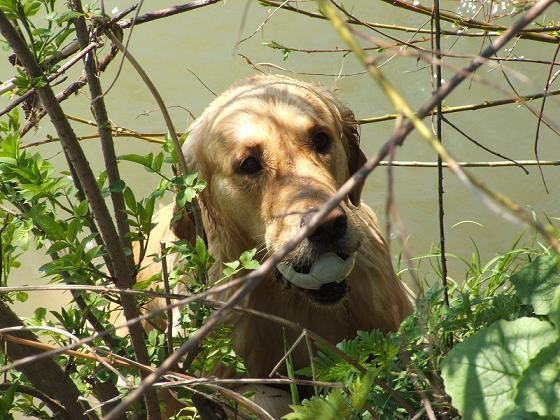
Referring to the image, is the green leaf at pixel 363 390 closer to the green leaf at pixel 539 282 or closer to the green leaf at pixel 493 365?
the green leaf at pixel 493 365

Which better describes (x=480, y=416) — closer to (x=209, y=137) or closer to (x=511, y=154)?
(x=209, y=137)

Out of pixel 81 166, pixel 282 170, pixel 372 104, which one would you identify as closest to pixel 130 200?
pixel 81 166

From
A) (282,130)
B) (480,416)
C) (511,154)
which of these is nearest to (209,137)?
(282,130)

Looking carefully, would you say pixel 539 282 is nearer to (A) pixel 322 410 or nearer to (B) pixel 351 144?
(A) pixel 322 410

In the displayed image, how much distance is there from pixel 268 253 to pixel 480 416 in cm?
155

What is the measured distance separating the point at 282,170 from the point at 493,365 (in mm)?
1675

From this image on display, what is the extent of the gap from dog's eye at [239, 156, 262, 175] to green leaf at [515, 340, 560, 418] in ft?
6.20

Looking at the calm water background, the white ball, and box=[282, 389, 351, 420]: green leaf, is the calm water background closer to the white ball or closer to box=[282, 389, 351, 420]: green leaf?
the white ball

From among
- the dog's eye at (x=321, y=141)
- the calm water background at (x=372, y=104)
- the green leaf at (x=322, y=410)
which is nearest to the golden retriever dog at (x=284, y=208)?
the dog's eye at (x=321, y=141)

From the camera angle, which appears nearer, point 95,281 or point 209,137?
point 95,281

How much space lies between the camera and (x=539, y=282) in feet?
7.23

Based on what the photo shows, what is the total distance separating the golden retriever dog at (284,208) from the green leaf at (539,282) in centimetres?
100

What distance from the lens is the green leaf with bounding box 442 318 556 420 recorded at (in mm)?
1856

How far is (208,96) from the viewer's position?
6926mm
